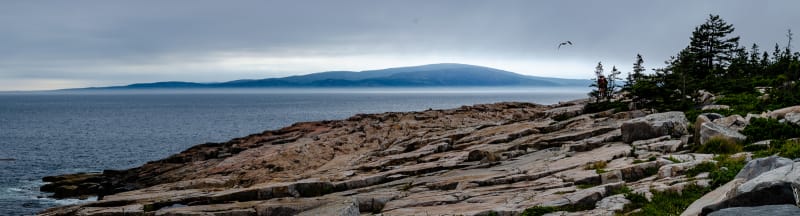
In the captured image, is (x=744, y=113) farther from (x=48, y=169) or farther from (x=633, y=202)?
(x=48, y=169)

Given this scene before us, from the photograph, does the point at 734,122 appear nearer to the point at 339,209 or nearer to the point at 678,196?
the point at 678,196

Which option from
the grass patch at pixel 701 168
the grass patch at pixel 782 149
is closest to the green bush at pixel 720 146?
the grass patch at pixel 782 149

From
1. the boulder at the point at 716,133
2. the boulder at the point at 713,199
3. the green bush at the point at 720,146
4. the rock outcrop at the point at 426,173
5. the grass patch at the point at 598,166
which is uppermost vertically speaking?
the boulder at the point at 716,133

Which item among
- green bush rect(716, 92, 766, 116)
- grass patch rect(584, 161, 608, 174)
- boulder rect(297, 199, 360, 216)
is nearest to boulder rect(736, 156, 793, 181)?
grass patch rect(584, 161, 608, 174)

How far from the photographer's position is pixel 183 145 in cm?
9362

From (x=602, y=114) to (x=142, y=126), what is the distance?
118 metres

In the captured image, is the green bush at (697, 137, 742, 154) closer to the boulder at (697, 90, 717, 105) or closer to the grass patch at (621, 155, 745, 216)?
the grass patch at (621, 155, 745, 216)

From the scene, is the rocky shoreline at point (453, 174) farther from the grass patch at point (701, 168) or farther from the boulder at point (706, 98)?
the boulder at point (706, 98)

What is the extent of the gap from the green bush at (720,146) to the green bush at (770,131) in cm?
176

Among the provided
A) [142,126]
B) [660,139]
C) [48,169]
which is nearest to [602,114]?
[660,139]

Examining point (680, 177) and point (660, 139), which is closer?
point (680, 177)

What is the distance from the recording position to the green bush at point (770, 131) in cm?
2383

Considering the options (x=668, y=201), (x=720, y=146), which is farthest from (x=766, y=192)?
(x=720, y=146)

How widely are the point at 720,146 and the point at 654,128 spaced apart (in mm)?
5910
